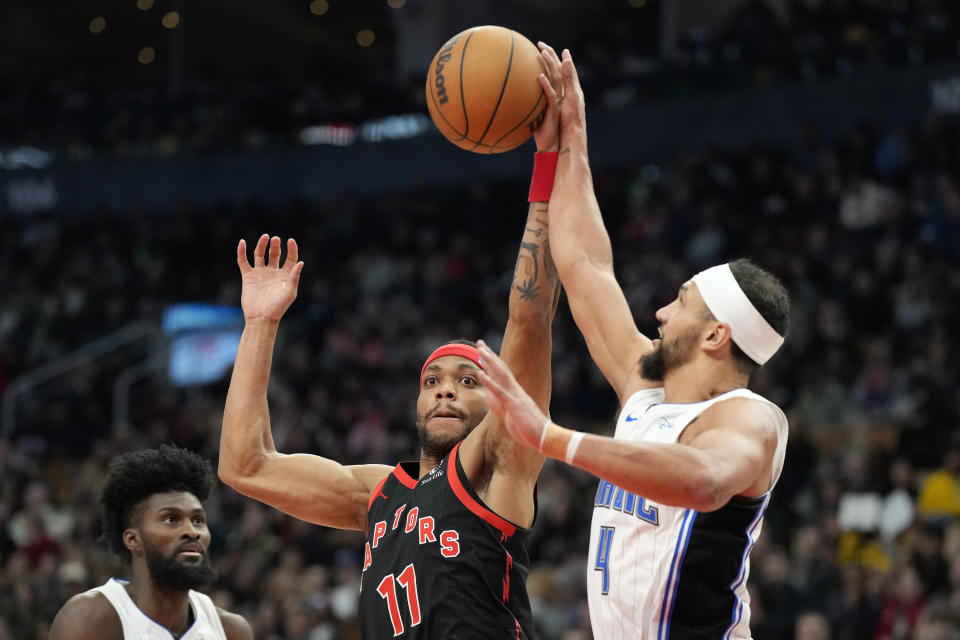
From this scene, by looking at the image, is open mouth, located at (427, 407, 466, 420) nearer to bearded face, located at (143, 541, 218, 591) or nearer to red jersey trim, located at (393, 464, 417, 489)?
red jersey trim, located at (393, 464, 417, 489)

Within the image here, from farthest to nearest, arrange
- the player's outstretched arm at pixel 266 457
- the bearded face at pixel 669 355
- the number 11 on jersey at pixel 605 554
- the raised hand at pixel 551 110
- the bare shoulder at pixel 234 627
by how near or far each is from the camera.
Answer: the bare shoulder at pixel 234 627
the player's outstretched arm at pixel 266 457
the raised hand at pixel 551 110
the bearded face at pixel 669 355
the number 11 on jersey at pixel 605 554

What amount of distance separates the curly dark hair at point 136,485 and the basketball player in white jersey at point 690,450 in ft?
6.97

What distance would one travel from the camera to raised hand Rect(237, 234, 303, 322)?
194 inches

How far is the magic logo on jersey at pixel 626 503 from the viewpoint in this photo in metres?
3.84

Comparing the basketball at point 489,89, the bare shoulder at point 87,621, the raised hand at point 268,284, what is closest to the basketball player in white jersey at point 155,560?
the bare shoulder at point 87,621

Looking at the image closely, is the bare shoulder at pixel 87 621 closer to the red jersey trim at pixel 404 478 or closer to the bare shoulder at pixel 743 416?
the red jersey trim at pixel 404 478

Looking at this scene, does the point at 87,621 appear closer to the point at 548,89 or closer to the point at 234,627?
the point at 234,627

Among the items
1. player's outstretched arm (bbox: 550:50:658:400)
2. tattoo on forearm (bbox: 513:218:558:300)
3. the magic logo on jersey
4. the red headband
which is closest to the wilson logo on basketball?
player's outstretched arm (bbox: 550:50:658:400)

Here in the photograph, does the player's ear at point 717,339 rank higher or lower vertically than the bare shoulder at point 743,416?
higher

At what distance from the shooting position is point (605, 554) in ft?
12.9

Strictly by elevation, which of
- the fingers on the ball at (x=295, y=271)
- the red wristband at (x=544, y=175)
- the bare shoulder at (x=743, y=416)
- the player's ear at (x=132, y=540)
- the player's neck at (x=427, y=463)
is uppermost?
the red wristband at (x=544, y=175)

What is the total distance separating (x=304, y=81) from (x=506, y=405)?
19584mm

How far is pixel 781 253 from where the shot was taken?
13.9 m

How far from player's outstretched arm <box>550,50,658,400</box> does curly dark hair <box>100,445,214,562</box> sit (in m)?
1.97
